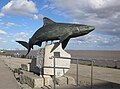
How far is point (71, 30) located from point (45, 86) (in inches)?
101

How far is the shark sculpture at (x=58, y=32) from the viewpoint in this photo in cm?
1117

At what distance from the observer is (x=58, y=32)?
11773 mm

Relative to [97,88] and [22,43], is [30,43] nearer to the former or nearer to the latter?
[22,43]

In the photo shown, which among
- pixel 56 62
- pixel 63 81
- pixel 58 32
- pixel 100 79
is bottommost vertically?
pixel 100 79

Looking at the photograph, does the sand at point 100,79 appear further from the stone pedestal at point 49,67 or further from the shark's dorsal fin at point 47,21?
the shark's dorsal fin at point 47,21

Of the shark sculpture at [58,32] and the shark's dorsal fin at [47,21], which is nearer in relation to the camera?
the shark sculpture at [58,32]

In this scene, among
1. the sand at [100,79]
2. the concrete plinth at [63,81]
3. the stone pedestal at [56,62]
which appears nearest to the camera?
the sand at [100,79]

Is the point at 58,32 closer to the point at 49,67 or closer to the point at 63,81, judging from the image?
the point at 49,67

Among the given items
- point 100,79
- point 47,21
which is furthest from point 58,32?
point 100,79

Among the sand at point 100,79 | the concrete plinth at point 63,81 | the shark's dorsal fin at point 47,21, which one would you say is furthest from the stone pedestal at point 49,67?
the shark's dorsal fin at point 47,21

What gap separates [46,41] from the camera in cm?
1254

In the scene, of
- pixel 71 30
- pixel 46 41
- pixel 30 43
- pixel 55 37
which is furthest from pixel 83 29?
pixel 30 43

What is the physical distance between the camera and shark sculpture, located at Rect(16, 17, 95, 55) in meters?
11.2

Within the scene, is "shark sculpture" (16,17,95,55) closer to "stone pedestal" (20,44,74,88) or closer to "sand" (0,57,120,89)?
"stone pedestal" (20,44,74,88)
